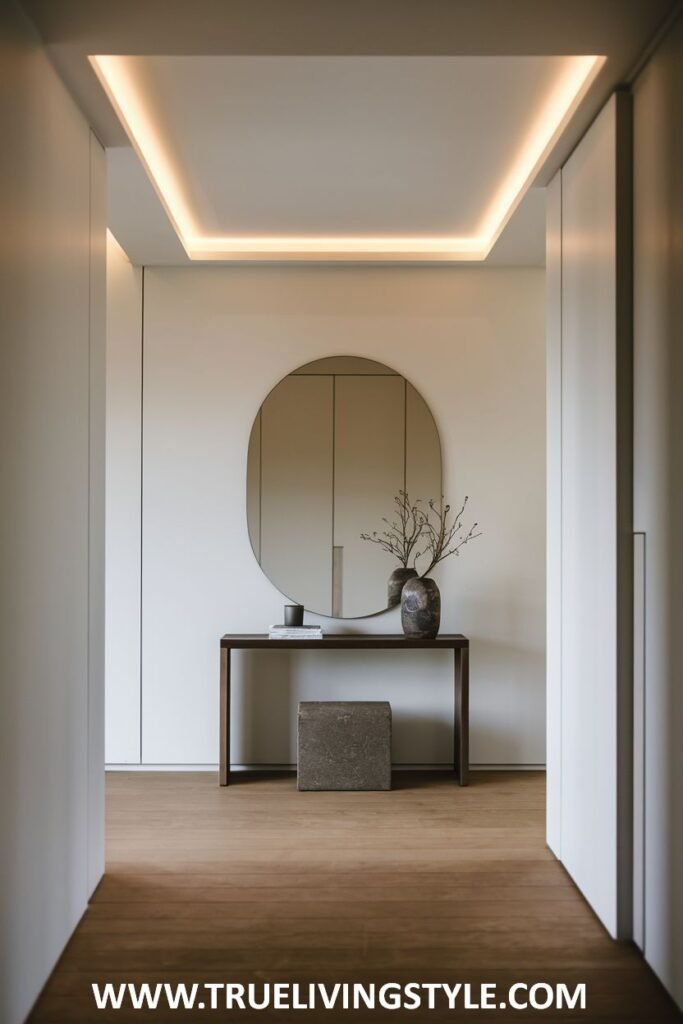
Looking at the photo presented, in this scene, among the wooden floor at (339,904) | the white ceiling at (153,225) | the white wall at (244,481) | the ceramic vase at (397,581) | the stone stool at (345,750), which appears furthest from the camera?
the white wall at (244,481)

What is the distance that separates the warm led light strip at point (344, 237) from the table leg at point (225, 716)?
210 cm

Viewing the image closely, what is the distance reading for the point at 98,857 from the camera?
3.35 meters

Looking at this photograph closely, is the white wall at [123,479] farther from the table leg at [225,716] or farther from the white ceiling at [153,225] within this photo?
the table leg at [225,716]

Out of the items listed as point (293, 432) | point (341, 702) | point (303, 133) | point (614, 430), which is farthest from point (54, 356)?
point (341, 702)

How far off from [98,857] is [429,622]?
2.01 m

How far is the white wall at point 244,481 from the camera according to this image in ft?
16.6

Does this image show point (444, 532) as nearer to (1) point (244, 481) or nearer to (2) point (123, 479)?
(1) point (244, 481)

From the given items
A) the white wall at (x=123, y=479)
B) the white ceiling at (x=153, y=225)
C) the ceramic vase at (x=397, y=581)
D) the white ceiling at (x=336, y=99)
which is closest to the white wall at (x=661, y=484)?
the white ceiling at (x=336, y=99)

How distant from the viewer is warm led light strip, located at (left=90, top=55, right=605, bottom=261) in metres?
3.14

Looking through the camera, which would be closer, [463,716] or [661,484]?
[661,484]

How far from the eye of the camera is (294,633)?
476cm

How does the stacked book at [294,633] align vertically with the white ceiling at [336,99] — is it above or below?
below

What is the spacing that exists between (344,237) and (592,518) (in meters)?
2.43

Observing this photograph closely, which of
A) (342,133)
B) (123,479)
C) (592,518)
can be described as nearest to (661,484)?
(592,518)
